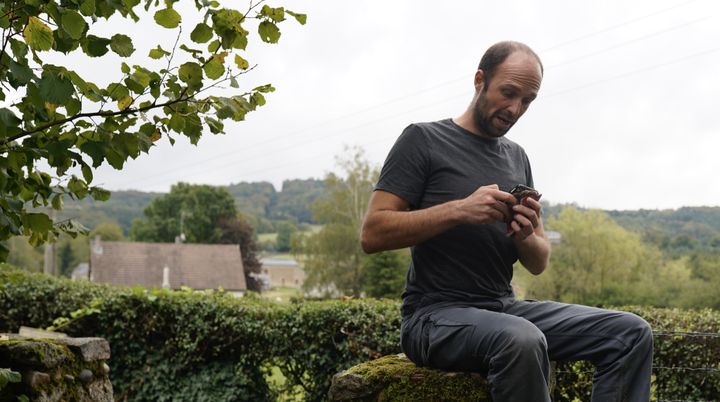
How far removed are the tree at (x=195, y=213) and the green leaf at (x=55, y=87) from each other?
5943cm

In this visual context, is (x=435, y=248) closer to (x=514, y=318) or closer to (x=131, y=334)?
(x=514, y=318)

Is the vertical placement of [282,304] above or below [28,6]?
below

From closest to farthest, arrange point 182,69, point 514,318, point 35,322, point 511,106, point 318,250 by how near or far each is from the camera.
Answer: point 182,69
point 514,318
point 511,106
point 35,322
point 318,250

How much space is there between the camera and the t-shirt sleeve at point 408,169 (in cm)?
300

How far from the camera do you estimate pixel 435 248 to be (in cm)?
302

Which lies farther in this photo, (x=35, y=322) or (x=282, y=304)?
(x=35, y=322)

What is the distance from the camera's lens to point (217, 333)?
23.1 feet

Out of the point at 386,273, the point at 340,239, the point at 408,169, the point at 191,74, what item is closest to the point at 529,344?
the point at 408,169

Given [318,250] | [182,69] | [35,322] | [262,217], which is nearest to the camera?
[182,69]

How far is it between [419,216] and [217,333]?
4.68m

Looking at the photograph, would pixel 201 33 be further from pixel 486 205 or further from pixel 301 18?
pixel 486 205

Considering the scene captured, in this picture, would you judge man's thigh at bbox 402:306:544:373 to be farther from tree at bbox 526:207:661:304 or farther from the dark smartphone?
tree at bbox 526:207:661:304

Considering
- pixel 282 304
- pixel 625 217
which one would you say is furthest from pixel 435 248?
pixel 625 217

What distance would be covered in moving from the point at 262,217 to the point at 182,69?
102 metres
